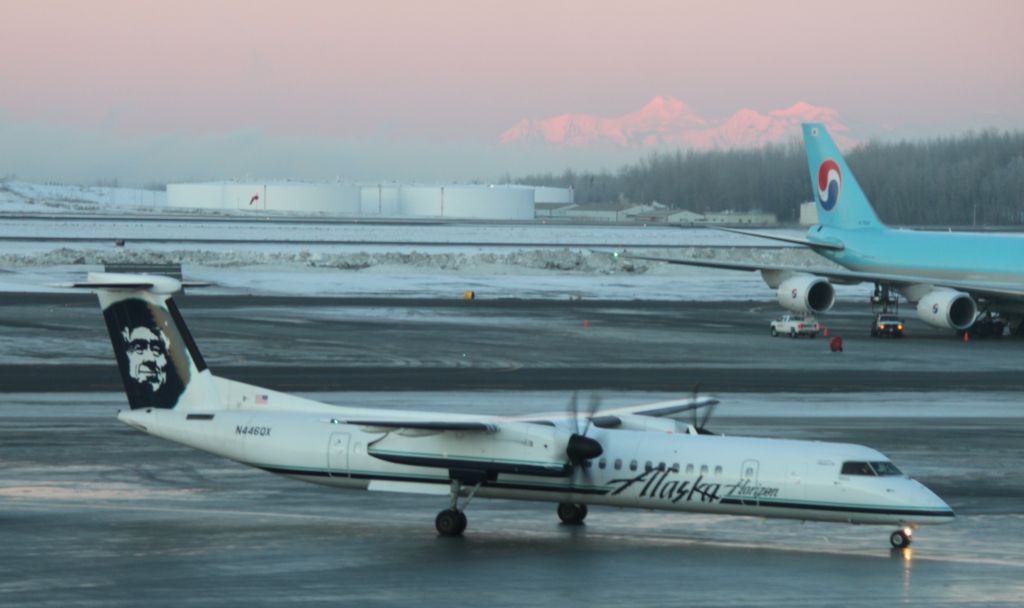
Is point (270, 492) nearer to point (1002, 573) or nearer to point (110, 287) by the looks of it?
point (110, 287)

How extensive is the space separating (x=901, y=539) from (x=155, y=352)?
580 inches

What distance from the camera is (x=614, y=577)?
2261 centimetres

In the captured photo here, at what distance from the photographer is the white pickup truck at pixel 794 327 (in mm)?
61594

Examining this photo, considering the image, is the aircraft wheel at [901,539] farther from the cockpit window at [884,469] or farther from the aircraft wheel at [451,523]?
the aircraft wheel at [451,523]

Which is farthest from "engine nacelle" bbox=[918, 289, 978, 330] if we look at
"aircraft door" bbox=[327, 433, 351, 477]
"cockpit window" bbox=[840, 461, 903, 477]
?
"aircraft door" bbox=[327, 433, 351, 477]

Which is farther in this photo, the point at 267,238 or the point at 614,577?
the point at 267,238

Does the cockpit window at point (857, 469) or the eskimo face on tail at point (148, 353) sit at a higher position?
the eskimo face on tail at point (148, 353)

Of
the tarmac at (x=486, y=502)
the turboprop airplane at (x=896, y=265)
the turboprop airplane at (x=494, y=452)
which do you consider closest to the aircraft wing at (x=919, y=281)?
the turboprop airplane at (x=896, y=265)

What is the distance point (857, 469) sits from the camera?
24625mm

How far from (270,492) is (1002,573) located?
1503 cm

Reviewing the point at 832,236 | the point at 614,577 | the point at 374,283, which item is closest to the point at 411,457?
the point at 614,577

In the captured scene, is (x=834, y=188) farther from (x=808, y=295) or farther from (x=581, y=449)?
(x=581, y=449)

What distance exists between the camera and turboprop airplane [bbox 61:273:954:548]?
81.1 ft

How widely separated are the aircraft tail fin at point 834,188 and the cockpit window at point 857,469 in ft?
146
